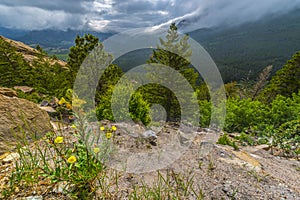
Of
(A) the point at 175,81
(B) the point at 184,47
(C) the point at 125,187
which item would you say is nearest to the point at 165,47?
(B) the point at 184,47

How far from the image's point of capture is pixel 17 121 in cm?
381

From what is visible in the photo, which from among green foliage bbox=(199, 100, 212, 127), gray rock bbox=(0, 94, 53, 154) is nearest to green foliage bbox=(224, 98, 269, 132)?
green foliage bbox=(199, 100, 212, 127)

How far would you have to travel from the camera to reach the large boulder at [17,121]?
336 cm

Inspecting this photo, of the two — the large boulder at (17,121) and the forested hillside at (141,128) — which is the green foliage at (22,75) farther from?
the large boulder at (17,121)

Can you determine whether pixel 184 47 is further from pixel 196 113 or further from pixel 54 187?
pixel 54 187

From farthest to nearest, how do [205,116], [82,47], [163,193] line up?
[82,47] → [205,116] → [163,193]

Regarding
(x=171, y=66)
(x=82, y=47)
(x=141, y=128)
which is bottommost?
(x=141, y=128)

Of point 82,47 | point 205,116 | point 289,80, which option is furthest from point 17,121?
point 289,80

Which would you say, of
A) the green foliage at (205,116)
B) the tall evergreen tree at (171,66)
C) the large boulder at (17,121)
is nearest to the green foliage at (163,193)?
the large boulder at (17,121)

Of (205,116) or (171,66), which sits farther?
(171,66)

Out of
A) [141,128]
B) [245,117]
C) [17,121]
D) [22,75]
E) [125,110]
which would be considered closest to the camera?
[17,121]

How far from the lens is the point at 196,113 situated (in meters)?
16.8

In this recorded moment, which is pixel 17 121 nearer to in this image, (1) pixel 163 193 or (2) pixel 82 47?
(1) pixel 163 193

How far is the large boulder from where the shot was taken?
3.36 m
